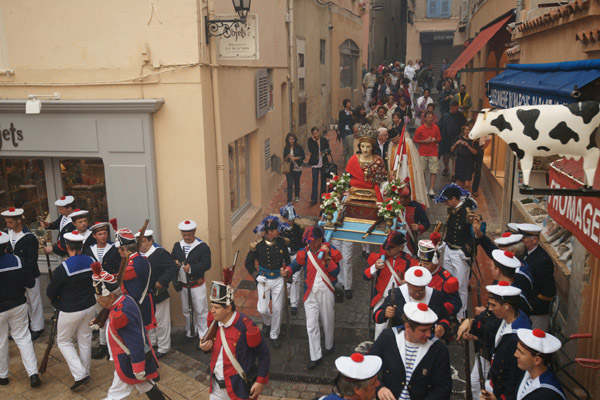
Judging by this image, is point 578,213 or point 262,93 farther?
point 262,93

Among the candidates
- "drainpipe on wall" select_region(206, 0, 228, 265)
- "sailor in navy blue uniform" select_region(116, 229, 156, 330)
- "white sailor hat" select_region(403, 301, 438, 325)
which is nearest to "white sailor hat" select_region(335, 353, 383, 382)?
"white sailor hat" select_region(403, 301, 438, 325)

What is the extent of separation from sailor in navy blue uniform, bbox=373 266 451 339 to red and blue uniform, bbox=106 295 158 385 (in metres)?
2.72

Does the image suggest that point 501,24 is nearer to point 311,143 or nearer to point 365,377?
point 311,143

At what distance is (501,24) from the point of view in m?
13.4

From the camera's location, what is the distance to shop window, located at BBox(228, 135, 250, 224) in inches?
436

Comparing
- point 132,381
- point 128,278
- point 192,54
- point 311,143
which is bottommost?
point 132,381

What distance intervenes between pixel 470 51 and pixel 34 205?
11360 mm

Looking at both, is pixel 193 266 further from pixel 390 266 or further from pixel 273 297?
pixel 390 266

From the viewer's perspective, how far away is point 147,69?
8.47 metres

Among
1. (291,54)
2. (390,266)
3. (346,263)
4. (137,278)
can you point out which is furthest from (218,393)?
(291,54)

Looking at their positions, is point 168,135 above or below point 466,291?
above

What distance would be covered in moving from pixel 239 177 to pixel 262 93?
207 centimetres

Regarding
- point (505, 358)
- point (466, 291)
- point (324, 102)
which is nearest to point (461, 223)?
point (466, 291)

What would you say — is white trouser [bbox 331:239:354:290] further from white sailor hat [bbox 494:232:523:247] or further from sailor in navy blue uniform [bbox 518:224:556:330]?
sailor in navy blue uniform [bbox 518:224:556:330]
